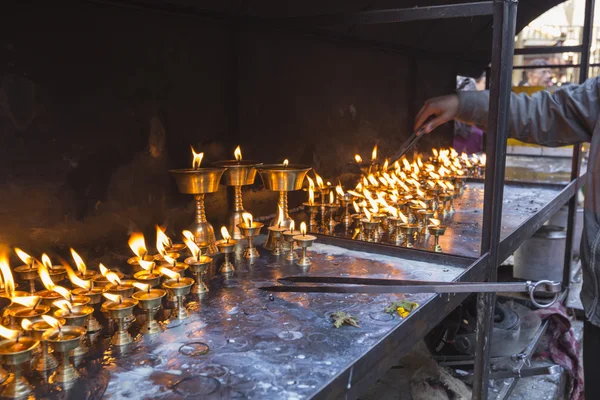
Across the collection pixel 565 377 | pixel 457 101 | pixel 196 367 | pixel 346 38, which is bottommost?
pixel 565 377

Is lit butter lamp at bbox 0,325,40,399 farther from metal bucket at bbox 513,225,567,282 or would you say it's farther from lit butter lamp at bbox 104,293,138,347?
metal bucket at bbox 513,225,567,282

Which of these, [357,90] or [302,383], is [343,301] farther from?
[357,90]

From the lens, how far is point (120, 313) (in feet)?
5.41

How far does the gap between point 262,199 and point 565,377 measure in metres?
2.97

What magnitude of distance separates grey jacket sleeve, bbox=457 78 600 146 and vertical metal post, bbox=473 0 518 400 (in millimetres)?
618

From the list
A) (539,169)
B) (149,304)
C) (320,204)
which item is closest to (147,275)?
(149,304)

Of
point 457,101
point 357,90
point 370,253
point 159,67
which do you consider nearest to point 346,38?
point 357,90

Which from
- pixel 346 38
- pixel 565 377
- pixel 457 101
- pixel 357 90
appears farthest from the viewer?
pixel 357 90

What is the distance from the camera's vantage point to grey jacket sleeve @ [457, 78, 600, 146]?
2953 mm

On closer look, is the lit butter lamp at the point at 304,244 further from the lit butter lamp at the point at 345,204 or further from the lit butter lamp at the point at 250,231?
the lit butter lamp at the point at 345,204

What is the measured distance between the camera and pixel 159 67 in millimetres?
2906

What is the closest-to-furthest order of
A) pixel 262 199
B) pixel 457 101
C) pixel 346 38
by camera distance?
pixel 457 101 < pixel 262 199 < pixel 346 38

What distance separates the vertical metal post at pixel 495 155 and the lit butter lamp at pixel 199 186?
141 cm

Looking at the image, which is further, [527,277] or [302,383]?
[527,277]
